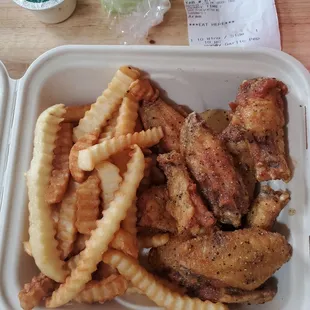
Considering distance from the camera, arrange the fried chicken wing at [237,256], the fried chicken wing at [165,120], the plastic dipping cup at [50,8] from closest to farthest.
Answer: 1. the fried chicken wing at [237,256]
2. the fried chicken wing at [165,120]
3. the plastic dipping cup at [50,8]

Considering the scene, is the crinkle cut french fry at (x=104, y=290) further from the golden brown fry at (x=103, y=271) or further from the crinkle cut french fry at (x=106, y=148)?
the crinkle cut french fry at (x=106, y=148)

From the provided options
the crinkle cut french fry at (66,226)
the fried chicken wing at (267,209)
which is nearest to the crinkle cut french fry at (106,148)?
the crinkle cut french fry at (66,226)

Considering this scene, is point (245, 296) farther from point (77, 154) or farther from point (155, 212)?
point (77, 154)

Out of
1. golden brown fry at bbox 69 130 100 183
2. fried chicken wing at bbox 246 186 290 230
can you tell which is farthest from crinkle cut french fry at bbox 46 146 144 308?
fried chicken wing at bbox 246 186 290 230

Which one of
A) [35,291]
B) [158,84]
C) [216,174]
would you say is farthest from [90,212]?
[158,84]

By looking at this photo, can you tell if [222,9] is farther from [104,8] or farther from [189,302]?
[189,302]
